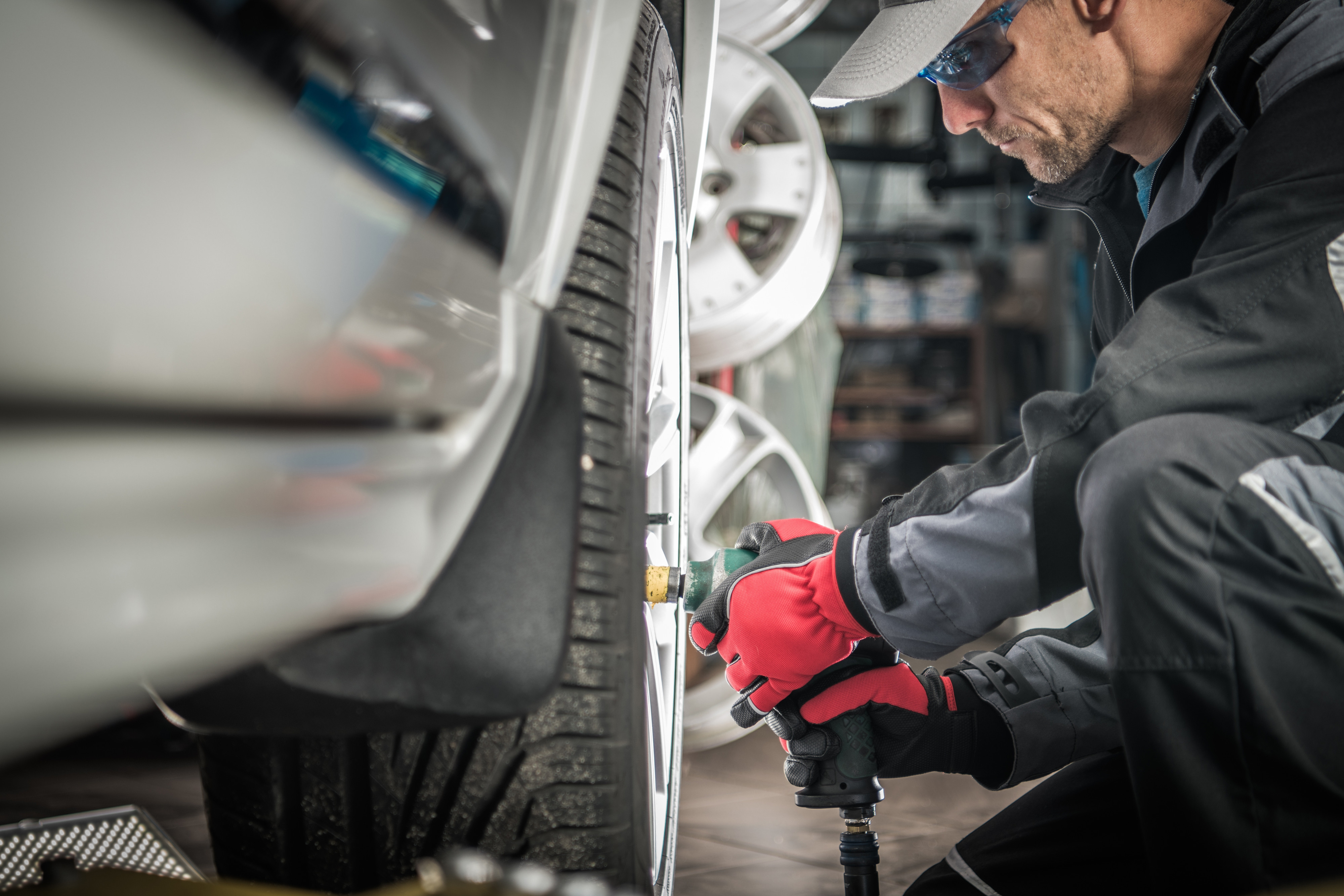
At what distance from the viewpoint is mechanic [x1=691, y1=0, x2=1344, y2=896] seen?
662 millimetres

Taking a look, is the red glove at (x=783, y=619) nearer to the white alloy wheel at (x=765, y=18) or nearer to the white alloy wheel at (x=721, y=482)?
the white alloy wheel at (x=721, y=482)

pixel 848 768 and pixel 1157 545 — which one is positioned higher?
pixel 1157 545

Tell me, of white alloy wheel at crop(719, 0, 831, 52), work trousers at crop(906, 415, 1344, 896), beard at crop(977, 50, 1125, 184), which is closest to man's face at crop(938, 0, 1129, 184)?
beard at crop(977, 50, 1125, 184)

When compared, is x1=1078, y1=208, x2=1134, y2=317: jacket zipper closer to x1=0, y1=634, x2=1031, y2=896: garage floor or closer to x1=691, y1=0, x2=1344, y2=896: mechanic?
x1=691, y1=0, x2=1344, y2=896: mechanic

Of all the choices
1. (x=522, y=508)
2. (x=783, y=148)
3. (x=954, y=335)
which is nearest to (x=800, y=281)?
(x=783, y=148)

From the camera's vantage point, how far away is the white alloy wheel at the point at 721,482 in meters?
1.98

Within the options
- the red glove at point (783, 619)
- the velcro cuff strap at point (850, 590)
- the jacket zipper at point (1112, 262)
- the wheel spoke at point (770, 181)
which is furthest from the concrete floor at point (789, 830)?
the wheel spoke at point (770, 181)

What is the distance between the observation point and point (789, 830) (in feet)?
4.55

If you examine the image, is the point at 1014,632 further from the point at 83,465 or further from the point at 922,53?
the point at 83,465

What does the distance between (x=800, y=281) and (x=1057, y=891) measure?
4.93ft

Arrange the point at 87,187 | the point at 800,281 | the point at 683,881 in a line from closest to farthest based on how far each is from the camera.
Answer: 1. the point at 87,187
2. the point at 683,881
3. the point at 800,281

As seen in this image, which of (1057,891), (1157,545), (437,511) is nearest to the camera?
(437,511)

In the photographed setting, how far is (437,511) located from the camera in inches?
18.8

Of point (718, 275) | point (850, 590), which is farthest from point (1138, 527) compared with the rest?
point (718, 275)
